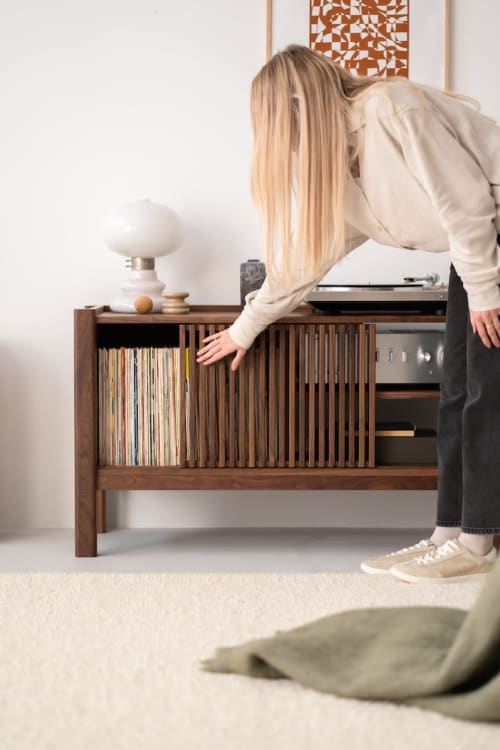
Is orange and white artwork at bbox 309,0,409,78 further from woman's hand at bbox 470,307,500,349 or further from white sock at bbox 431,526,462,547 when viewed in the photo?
white sock at bbox 431,526,462,547

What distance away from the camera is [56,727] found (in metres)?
1.14

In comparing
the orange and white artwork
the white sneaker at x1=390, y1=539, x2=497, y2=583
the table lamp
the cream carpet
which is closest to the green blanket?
the cream carpet

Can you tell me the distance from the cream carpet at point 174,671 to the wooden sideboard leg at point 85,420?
1.64 ft

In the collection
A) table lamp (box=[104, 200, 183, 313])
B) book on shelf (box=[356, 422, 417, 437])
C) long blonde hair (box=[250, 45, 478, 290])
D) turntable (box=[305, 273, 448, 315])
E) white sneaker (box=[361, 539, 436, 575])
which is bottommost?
white sneaker (box=[361, 539, 436, 575])

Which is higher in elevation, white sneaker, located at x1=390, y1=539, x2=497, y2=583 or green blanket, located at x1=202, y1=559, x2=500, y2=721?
green blanket, located at x1=202, y1=559, x2=500, y2=721

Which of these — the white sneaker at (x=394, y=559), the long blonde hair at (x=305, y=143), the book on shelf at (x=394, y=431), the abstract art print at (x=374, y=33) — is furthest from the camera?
the abstract art print at (x=374, y=33)

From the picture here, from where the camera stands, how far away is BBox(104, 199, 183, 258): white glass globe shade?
2.55 m

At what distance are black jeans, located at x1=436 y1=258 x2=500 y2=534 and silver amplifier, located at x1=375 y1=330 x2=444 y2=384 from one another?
0.26 metres

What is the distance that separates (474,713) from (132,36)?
7.07ft

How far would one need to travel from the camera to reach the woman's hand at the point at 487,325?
6.34ft

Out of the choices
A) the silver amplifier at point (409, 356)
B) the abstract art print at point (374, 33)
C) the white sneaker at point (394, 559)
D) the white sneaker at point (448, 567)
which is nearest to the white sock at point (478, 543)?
the white sneaker at point (448, 567)

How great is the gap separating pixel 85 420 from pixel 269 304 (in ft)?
1.75

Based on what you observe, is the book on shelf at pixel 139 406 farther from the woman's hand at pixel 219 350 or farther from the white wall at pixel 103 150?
the white wall at pixel 103 150

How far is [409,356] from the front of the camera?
7.86 ft
